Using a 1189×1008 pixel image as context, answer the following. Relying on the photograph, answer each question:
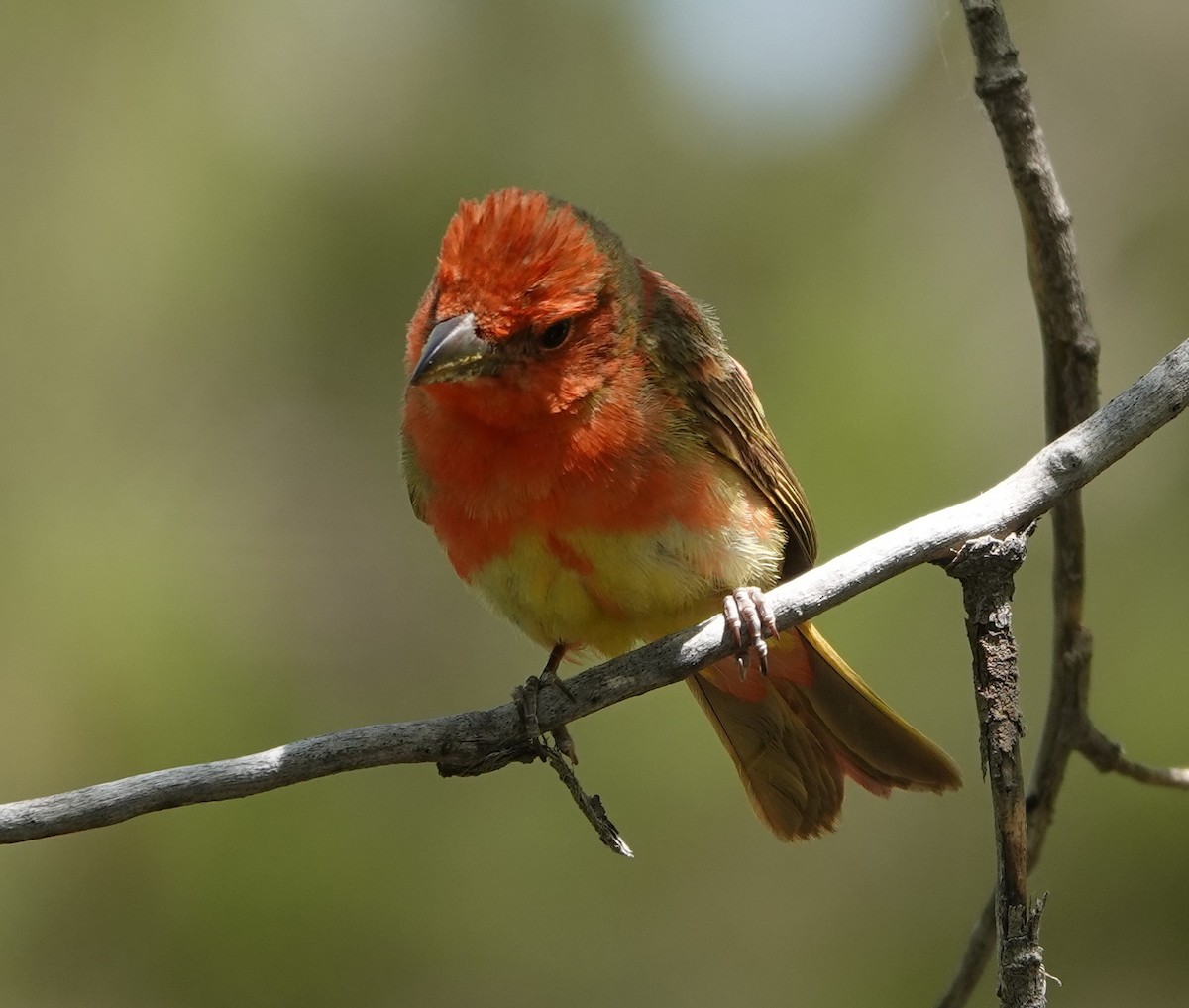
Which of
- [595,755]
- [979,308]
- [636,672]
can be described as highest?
[979,308]

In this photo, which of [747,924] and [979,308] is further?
[979,308]

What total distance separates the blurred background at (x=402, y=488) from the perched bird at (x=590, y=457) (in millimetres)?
1366

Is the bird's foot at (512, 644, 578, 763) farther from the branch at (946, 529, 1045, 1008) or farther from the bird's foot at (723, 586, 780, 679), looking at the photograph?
the branch at (946, 529, 1045, 1008)

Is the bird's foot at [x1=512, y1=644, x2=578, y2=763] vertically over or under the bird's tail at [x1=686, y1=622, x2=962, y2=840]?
over

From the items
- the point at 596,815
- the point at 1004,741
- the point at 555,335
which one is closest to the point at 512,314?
the point at 555,335

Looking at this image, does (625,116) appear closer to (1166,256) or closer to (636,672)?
(1166,256)

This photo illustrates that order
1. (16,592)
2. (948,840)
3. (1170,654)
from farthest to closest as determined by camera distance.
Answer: (16,592), (948,840), (1170,654)

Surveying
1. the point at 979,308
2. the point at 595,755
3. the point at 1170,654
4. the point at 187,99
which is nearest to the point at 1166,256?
the point at 979,308

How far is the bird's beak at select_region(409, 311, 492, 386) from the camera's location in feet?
11.0


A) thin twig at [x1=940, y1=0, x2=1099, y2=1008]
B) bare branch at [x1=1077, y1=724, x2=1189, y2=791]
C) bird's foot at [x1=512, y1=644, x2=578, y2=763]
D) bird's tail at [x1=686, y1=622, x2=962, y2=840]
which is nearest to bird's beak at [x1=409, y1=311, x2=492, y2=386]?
bird's foot at [x1=512, y1=644, x2=578, y2=763]

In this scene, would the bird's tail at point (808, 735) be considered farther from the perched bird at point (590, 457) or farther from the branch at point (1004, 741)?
the branch at point (1004, 741)

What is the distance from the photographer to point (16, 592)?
580 centimetres

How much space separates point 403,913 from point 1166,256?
4120 mm

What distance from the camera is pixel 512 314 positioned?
346 centimetres
